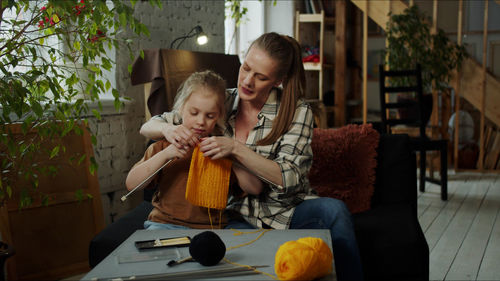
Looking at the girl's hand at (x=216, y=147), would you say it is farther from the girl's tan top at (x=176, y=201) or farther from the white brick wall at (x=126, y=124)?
the white brick wall at (x=126, y=124)

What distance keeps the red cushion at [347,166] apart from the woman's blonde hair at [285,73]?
424 millimetres

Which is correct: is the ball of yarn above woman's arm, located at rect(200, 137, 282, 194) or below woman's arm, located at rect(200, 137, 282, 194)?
below

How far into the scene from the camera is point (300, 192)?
5.99ft

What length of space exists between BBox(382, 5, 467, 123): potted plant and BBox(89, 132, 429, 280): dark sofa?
3.11 metres

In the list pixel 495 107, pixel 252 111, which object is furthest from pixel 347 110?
pixel 252 111

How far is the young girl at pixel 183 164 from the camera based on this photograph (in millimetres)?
1666

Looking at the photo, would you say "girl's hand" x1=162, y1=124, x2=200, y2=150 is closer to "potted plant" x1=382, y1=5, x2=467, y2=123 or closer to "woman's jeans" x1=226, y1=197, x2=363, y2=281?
"woman's jeans" x1=226, y1=197, x2=363, y2=281

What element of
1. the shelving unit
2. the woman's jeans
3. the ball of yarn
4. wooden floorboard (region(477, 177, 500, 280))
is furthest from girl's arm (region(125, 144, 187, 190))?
the shelving unit

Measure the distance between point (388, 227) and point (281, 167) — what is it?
531 mm

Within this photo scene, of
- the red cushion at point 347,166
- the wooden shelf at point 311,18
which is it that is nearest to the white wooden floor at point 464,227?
the red cushion at point 347,166

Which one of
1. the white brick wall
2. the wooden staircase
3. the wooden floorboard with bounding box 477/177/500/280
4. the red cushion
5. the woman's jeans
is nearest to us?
the woman's jeans

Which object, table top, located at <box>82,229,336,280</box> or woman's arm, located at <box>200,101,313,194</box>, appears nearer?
table top, located at <box>82,229,336,280</box>

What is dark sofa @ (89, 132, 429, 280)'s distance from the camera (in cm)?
179

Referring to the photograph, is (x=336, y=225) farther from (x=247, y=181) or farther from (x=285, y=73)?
(x=285, y=73)
